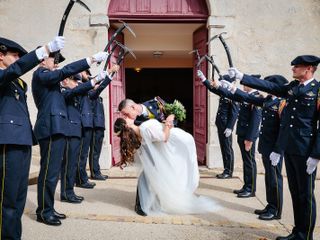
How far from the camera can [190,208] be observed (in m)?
4.52

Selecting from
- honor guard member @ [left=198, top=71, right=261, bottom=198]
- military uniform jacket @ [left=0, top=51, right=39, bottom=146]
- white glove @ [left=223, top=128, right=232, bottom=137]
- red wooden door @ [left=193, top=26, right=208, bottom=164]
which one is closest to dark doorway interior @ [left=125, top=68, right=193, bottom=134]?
red wooden door @ [left=193, top=26, right=208, bottom=164]

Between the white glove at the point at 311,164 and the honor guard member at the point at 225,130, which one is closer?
the white glove at the point at 311,164

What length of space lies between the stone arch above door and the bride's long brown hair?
13.8ft

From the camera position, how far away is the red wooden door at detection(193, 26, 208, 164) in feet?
26.2

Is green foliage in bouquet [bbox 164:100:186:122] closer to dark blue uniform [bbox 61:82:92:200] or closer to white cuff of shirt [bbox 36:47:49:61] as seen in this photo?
dark blue uniform [bbox 61:82:92:200]

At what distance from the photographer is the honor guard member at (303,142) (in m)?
3.30

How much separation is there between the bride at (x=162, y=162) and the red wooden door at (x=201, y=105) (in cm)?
349

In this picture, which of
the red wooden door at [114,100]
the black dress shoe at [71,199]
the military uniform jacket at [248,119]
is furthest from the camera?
the red wooden door at [114,100]

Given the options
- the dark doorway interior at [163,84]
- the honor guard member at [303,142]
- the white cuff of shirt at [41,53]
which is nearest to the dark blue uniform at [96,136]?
the white cuff of shirt at [41,53]

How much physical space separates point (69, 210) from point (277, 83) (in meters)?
3.06

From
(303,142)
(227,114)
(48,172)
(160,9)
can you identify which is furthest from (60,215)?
(160,9)

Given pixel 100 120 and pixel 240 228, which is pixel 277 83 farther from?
pixel 100 120

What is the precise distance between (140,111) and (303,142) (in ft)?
6.70

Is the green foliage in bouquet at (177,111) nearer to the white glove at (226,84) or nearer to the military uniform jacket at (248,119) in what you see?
the white glove at (226,84)
